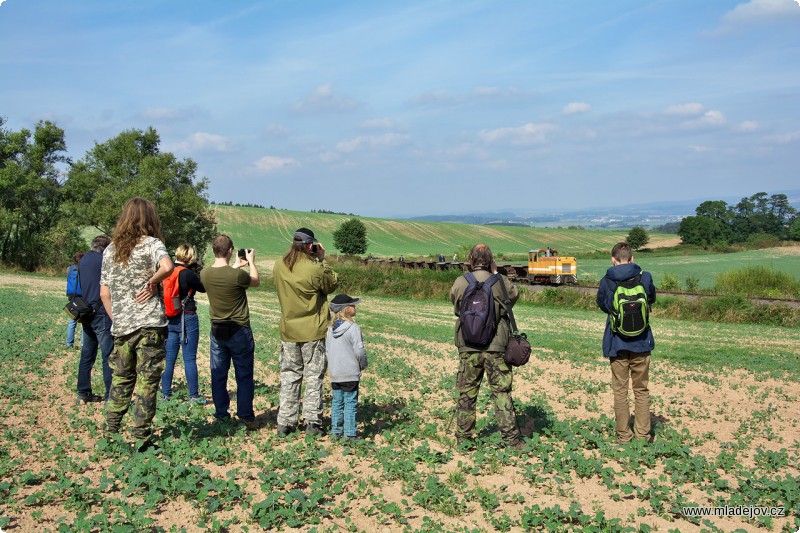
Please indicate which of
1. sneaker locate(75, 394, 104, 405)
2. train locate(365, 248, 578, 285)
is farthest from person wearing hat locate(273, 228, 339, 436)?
train locate(365, 248, 578, 285)

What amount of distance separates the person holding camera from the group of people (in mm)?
12

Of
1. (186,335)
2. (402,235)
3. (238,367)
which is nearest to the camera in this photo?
(238,367)

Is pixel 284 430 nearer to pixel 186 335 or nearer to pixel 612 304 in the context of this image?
pixel 186 335

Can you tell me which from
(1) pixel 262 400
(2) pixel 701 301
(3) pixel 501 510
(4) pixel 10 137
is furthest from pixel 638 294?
(4) pixel 10 137

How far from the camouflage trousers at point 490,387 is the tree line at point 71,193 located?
5032 centimetres

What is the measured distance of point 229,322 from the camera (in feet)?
24.8

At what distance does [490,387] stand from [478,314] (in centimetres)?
89

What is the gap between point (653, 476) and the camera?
646 centimetres

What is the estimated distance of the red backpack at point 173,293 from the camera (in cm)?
772

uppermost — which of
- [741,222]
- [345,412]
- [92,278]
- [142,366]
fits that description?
[741,222]

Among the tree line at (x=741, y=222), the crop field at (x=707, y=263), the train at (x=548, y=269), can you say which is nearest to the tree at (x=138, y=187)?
the train at (x=548, y=269)

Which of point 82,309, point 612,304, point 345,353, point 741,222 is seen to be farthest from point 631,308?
point 741,222

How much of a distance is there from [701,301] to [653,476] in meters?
25.9

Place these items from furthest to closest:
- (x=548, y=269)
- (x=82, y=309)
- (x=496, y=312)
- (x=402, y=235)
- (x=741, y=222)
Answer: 1. (x=741, y=222)
2. (x=402, y=235)
3. (x=548, y=269)
4. (x=82, y=309)
5. (x=496, y=312)
